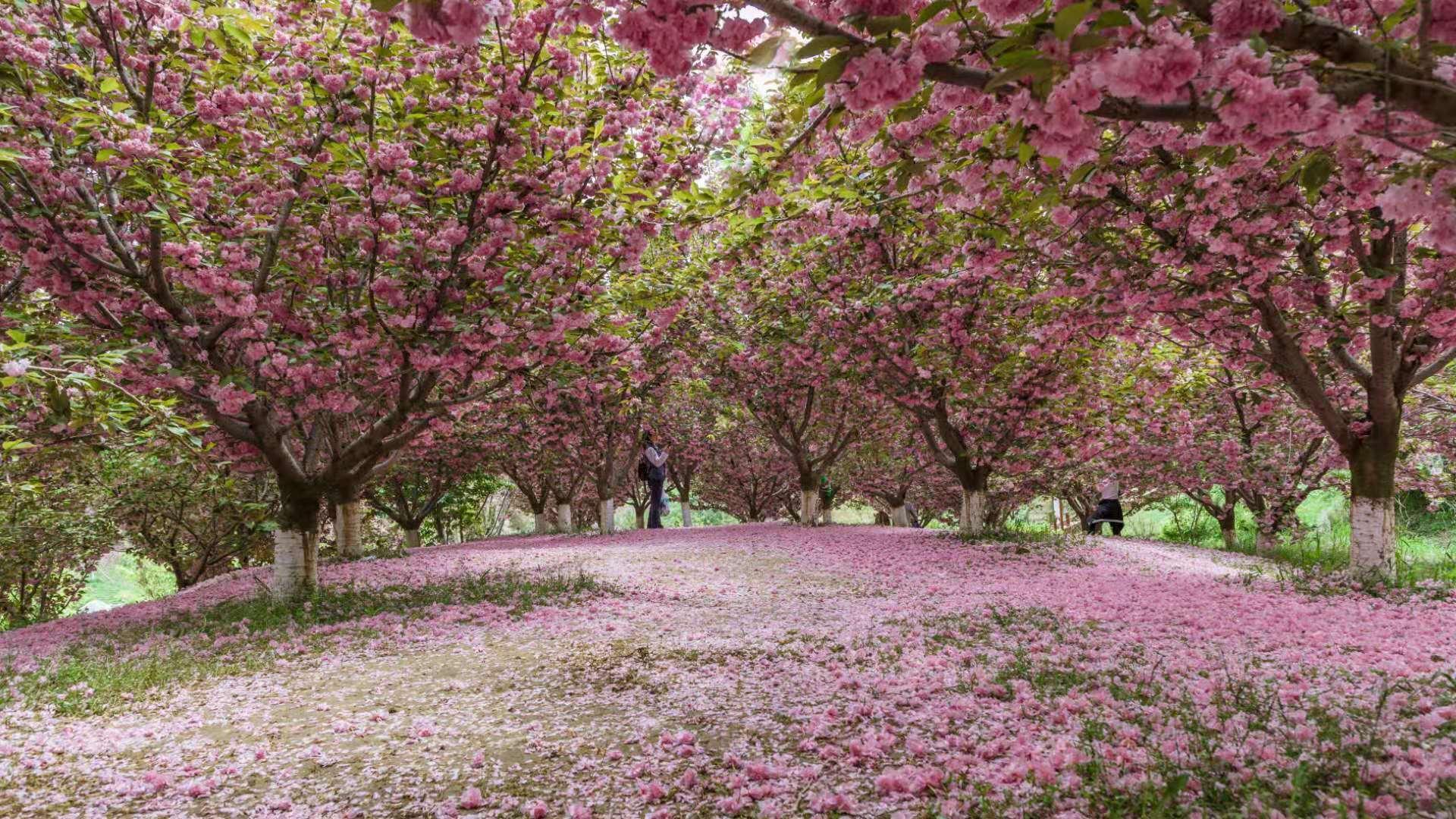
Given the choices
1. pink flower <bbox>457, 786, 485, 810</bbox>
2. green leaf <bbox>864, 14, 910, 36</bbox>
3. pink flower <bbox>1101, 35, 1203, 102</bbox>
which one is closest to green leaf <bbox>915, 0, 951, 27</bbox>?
green leaf <bbox>864, 14, 910, 36</bbox>

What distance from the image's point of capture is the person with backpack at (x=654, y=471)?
2188 cm

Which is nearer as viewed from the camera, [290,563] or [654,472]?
[290,563]

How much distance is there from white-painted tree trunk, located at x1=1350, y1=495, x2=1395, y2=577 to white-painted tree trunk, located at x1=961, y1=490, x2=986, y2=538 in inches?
286

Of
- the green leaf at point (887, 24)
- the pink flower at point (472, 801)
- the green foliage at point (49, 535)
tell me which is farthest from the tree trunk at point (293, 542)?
the green leaf at point (887, 24)

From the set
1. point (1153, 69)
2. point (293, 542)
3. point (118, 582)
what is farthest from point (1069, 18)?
point (118, 582)

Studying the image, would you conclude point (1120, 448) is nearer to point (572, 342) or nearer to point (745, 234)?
point (745, 234)

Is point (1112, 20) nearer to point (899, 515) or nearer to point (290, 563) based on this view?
point (290, 563)

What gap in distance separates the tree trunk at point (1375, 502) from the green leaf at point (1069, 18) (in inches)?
384

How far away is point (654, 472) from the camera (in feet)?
76.6

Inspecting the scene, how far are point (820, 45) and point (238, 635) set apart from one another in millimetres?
9448

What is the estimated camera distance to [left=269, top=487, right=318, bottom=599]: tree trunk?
9789mm

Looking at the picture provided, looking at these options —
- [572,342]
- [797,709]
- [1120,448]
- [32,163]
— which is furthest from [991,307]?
[32,163]

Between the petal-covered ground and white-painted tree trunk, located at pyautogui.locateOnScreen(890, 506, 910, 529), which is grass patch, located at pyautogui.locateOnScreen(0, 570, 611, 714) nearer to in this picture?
the petal-covered ground

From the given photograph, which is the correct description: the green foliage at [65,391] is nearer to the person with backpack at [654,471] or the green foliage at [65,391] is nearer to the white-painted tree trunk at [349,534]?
the white-painted tree trunk at [349,534]
